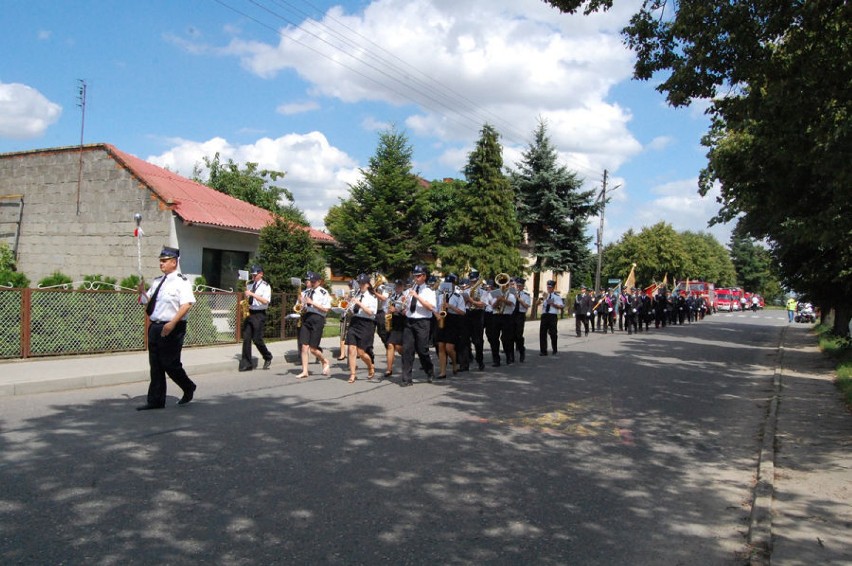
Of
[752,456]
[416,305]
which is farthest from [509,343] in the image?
[752,456]

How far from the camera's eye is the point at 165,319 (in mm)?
7699

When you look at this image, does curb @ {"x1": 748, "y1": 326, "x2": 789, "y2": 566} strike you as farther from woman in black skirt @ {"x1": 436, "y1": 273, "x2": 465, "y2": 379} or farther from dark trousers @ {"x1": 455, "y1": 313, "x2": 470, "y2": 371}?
dark trousers @ {"x1": 455, "y1": 313, "x2": 470, "y2": 371}

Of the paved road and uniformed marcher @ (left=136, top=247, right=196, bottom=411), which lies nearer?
the paved road

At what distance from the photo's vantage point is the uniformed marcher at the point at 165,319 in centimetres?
768

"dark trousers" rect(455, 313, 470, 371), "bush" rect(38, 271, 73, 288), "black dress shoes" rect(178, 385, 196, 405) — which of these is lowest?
"black dress shoes" rect(178, 385, 196, 405)

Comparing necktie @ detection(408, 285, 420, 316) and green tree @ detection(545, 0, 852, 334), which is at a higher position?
green tree @ detection(545, 0, 852, 334)

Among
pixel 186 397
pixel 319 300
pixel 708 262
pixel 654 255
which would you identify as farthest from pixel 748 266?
pixel 186 397

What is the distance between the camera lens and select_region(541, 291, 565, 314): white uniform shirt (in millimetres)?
15750

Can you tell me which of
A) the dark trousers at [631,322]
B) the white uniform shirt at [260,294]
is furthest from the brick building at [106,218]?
the dark trousers at [631,322]

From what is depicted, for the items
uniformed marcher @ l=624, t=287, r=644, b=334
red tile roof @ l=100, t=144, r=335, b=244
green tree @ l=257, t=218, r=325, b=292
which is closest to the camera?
green tree @ l=257, t=218, r=325, b=292

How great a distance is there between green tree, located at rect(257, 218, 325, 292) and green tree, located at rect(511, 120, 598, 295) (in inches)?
840

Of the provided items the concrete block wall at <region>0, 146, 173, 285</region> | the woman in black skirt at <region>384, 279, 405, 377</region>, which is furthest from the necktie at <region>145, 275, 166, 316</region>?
the concrete block wall at <region>0, 146, 173, 285</region>

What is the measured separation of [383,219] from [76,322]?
1765 cm

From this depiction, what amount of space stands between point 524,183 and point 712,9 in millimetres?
28840
